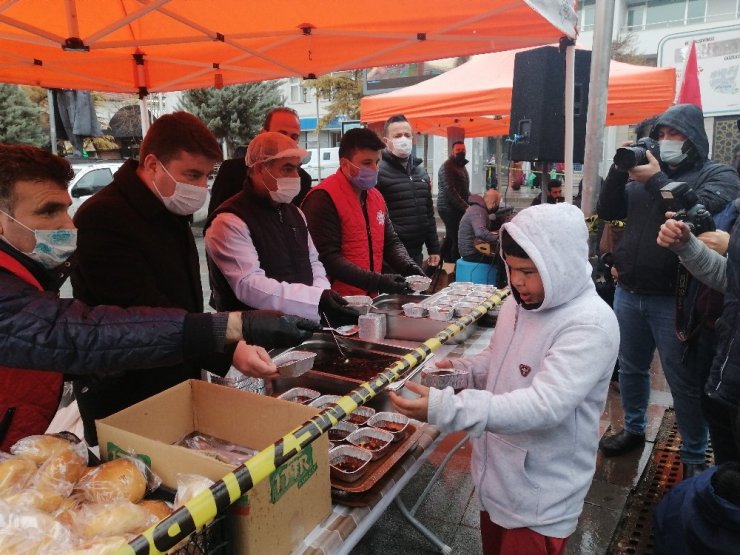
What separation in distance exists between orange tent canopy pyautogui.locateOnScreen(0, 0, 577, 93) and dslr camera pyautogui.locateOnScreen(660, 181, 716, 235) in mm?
1102

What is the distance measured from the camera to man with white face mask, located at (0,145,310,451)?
1.31 metres

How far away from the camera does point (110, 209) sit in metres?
2.10

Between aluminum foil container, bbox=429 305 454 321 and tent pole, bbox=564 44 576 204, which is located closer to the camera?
aluminum foil container, bbox=429 305 454 321

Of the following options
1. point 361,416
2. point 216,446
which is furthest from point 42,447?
point 361,416

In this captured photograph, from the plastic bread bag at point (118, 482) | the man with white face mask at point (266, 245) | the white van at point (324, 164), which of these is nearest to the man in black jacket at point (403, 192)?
the man with white face mask at point (266, 245)

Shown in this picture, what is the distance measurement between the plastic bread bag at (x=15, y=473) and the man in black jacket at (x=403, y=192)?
161 inches

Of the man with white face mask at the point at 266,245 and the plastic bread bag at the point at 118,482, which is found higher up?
the man with white face mask at the point at 266,245

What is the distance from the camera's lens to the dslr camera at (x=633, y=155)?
309cm

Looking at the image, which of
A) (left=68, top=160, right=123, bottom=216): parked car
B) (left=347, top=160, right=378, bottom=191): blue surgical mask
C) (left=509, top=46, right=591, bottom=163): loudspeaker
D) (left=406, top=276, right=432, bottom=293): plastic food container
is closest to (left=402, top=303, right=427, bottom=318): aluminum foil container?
(left=406, top=276, right=432, bottom=293): plastic food container

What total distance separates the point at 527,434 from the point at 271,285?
4.44 ft

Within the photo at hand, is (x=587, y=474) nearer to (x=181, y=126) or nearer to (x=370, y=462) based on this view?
(x=370, y=462)

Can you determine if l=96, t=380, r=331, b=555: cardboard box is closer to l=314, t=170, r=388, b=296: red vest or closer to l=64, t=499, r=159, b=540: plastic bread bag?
l=64, t=499, r=159, b=540: plastic bread bag

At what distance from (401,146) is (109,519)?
450cm

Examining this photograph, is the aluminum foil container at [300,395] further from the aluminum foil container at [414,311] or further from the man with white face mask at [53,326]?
the aluminum foil container at [414,311]
